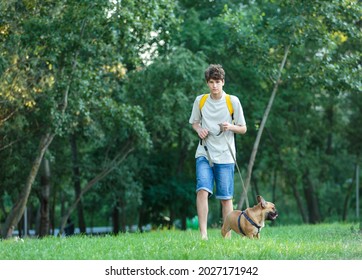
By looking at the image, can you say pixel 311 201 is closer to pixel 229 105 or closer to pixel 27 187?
pixel 27 187

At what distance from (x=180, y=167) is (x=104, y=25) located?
54.6 ft

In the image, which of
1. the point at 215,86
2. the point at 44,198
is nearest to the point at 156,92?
the point at 44,198

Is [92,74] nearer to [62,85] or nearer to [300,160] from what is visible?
[62,85]

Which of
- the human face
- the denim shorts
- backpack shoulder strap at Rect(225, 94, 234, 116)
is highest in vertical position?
the human face

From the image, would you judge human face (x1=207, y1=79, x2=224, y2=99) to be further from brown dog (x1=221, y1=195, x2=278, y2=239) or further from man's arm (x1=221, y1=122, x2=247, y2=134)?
brown dog (x1=221, y1=195, x2=278, y2=239)

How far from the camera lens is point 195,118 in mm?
9781

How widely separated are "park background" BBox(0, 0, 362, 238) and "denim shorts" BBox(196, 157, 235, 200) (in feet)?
24.7

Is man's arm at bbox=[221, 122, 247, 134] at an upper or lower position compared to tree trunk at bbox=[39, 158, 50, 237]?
upper

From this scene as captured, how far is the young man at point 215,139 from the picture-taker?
31.4ft

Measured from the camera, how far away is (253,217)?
9359mm

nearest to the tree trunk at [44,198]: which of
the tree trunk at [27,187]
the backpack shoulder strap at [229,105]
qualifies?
the tree trunk at [27,187]

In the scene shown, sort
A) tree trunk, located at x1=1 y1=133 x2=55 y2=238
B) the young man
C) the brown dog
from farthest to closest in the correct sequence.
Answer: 1. tree trunk, located at x1=1 y1=133 x2=55 y2=238
2. the young man
3. the brown dog

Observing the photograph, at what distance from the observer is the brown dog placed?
936 cm

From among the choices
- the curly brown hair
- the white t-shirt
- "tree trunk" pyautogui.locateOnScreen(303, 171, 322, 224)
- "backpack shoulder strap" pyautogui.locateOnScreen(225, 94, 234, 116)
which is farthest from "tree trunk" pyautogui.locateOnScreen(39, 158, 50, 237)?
the curly brown hair
